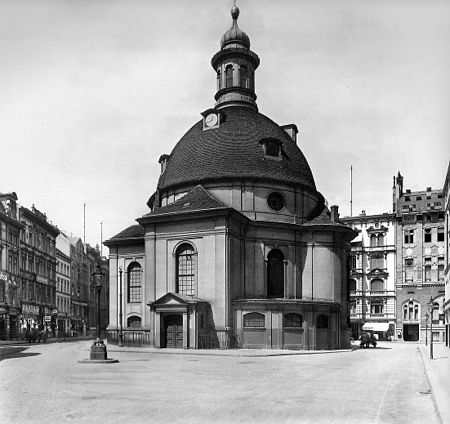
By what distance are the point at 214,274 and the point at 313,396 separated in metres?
25.0

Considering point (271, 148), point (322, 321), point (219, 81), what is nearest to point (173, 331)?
point (322, 321)

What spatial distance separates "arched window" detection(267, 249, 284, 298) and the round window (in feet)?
11.8


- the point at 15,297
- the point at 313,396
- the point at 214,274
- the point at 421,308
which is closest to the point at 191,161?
the point at 214,274

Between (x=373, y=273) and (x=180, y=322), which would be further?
(x=373, y=273)

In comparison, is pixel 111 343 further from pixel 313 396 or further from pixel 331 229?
pixel 313 396

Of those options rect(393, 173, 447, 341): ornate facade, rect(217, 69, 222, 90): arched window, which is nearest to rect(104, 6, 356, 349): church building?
rect(217, 69, 222, 90): arched window

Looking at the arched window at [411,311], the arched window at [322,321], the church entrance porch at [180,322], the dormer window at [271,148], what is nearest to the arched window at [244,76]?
the dormer window at [271,148]

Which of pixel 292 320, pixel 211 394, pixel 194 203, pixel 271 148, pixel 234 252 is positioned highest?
pixel 271 148

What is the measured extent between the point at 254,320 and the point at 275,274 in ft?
20.0

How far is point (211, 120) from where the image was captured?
50250 mm

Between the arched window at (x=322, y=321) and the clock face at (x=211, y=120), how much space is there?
18.5 meters

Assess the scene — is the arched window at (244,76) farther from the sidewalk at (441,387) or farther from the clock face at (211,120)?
the sidewalk at (441,387)

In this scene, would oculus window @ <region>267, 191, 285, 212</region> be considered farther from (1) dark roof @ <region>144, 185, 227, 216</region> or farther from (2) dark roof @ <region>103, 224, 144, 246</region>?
(2) dark roof @ <region>103, 224, 144, 246</region>

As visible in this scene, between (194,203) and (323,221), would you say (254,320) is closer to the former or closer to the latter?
(194,203)
